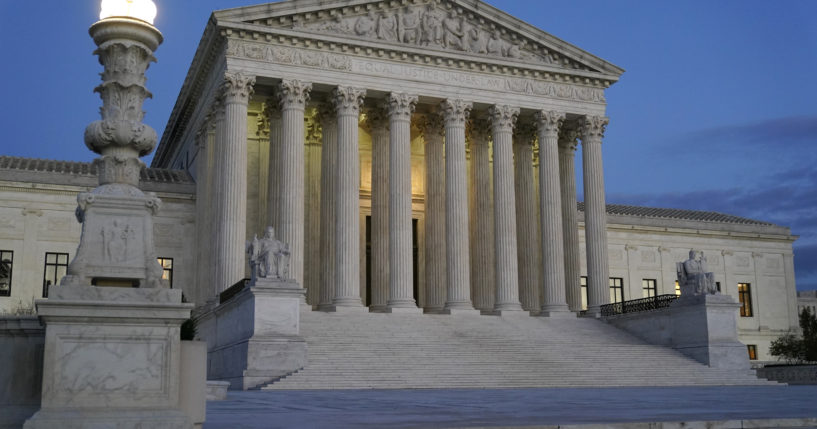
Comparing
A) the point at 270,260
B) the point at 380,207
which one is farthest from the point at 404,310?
the point at 270,260

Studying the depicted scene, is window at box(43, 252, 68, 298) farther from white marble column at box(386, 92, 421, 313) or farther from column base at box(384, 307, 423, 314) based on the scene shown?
column base at box(384, 307, 423, 314)

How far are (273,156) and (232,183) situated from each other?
3.78 metres

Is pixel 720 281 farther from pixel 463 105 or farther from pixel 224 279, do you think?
pixel 224 279

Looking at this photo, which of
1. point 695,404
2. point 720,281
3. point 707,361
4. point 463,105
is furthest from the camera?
point 720,281

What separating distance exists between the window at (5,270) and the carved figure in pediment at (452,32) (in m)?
24.9

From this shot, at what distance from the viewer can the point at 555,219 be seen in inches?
1759

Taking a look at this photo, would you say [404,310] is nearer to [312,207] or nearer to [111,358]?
[312,207]

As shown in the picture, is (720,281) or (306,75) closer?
(306,75)

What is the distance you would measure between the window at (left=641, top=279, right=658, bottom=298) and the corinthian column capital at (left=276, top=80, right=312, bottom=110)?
2947cm

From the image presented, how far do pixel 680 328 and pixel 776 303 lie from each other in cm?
2980

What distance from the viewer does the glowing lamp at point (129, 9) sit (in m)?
9.92

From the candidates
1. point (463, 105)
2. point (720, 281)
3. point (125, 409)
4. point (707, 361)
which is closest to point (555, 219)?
point (463, 105)

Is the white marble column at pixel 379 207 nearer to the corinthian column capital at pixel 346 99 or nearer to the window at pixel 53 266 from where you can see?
the corinthian column capital at pixel 346 99

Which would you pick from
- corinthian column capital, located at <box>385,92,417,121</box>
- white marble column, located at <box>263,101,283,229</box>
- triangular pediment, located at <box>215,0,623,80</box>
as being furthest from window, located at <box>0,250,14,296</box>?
corinthian column capital, located at <box>385,92,417,121</box>
